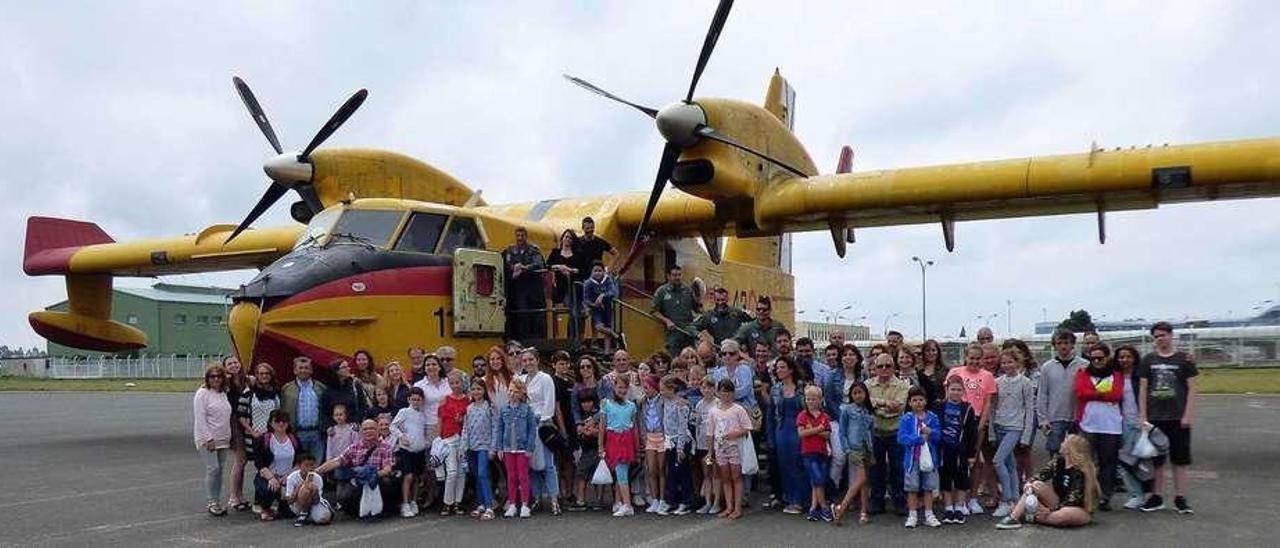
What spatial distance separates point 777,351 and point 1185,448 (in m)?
3.65

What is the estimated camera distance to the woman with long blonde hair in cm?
736

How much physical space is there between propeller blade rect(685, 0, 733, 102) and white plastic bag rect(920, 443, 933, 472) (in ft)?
21.3

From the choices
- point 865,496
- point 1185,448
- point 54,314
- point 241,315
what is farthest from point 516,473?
point 54,314

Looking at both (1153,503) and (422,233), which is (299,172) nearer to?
(422,233)

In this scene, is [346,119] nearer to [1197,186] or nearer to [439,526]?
[439,526]

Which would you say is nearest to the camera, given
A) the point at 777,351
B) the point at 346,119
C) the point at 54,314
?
the point at 777,351

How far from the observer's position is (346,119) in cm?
1480

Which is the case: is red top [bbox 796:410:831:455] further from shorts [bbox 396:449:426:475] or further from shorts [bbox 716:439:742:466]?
shorts [bbox 396:449:426:475]

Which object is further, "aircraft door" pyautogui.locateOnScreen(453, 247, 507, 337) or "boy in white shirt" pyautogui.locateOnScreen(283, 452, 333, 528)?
"aircraft door" pyautogui.locateOnScreen(453, 247, 507, 337)

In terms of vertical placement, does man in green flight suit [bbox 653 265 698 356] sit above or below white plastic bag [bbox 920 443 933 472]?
above

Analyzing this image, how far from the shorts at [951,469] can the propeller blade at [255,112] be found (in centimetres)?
1229

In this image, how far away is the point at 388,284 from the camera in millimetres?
10727

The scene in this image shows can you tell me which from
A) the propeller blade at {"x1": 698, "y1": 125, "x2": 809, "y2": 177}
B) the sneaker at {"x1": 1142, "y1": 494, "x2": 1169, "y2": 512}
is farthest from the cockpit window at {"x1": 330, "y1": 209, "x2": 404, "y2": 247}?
the sneaker at {"x1": 1142, "y1": 494, "x2": 1169, "y2": 512}

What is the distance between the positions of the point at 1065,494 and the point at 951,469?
0.85 m
